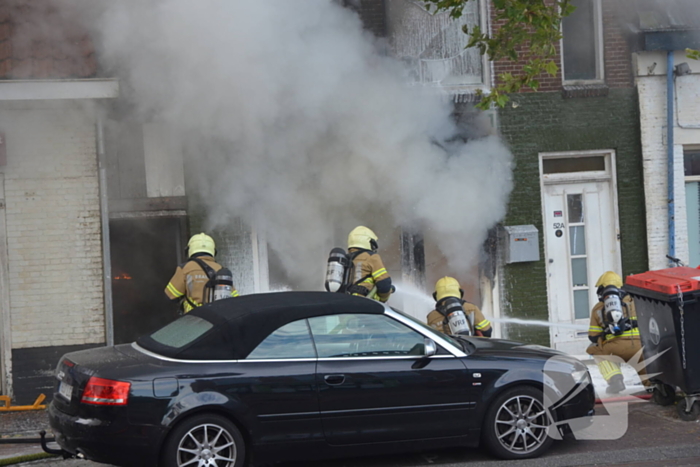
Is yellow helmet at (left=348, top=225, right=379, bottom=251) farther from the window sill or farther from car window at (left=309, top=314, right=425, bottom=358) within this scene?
the window sill

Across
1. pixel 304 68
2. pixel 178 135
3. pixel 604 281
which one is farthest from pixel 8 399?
pixel 604 281

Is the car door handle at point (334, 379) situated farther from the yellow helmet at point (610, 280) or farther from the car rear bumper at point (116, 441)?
the yellow helmet at point (610, 280)

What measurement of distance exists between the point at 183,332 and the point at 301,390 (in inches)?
38.4

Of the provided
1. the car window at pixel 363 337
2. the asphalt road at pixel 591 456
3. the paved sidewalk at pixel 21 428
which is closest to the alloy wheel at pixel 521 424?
the asphalt road at pixel 591 456

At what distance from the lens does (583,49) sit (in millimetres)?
10930

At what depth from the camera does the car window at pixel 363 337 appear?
560 centimetres

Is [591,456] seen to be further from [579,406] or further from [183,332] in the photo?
[183,332]

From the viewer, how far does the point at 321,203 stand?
1009 centimetres

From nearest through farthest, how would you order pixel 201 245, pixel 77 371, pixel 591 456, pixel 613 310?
pixel 77 371 < pixel 591 456 < pixel 613 310 < pixel 201 245

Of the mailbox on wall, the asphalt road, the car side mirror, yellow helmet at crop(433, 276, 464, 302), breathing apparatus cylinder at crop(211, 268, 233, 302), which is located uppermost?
the mailbox on wall

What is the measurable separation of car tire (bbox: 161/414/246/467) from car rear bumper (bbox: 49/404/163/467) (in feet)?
0.34

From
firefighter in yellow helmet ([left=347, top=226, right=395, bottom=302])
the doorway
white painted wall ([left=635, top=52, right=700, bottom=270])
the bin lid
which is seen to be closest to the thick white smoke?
the doorway

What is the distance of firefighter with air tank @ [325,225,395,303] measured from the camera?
27.6 ft

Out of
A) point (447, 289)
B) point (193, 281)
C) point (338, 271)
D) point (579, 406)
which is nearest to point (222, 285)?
point (193, 281)
